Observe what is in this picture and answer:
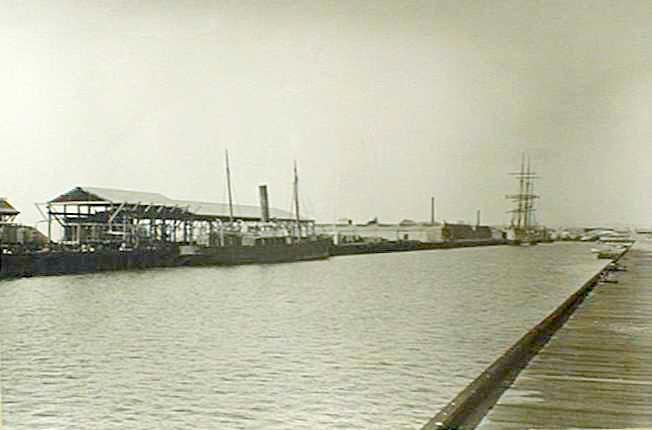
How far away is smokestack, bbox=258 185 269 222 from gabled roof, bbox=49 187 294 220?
0.13ft

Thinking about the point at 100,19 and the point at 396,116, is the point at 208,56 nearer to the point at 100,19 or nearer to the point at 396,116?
the point at 100,19

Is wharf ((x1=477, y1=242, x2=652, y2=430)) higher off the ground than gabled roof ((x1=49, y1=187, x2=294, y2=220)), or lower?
lower

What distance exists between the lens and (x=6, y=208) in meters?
3.79

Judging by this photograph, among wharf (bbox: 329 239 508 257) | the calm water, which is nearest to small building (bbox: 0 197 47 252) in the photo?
the calm water

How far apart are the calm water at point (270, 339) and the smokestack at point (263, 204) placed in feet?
3.15

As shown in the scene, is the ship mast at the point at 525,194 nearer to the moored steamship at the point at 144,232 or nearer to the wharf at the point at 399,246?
the wharf at the point at 399,246

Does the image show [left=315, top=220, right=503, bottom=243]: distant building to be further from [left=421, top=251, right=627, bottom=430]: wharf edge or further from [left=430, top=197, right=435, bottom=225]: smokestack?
[left=421, top=251, right=627, bottom=430]: wharf edge

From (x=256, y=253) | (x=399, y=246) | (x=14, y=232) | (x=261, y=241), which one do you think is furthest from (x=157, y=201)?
(x=399, y=246)

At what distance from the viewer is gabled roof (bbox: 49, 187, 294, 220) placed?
380 cm

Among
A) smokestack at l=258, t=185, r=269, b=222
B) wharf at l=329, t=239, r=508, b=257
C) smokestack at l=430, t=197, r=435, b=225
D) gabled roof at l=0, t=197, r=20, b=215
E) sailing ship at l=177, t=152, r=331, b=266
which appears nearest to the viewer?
gabled roof at l=0, t=197, r=20, b=215

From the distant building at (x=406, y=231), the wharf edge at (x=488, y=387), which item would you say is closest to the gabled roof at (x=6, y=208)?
the distant building at (x=406, y=231)

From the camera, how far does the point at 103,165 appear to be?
3877mm

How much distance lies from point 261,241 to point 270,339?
10.4ft

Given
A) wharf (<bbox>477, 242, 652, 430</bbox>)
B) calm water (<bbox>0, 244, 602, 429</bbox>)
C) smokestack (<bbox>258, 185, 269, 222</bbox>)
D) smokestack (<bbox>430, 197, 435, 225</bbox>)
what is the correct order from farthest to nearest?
calm water (<bbox>0, 244, 602, 429</bbox>), smokestack (<bbox>430, 197, 435, 225</bbox>), smokestack (<bbox>258, 185, 269, 222</bbox>), wharf (<bbox>477, 242, 652, 430</bbox>)
